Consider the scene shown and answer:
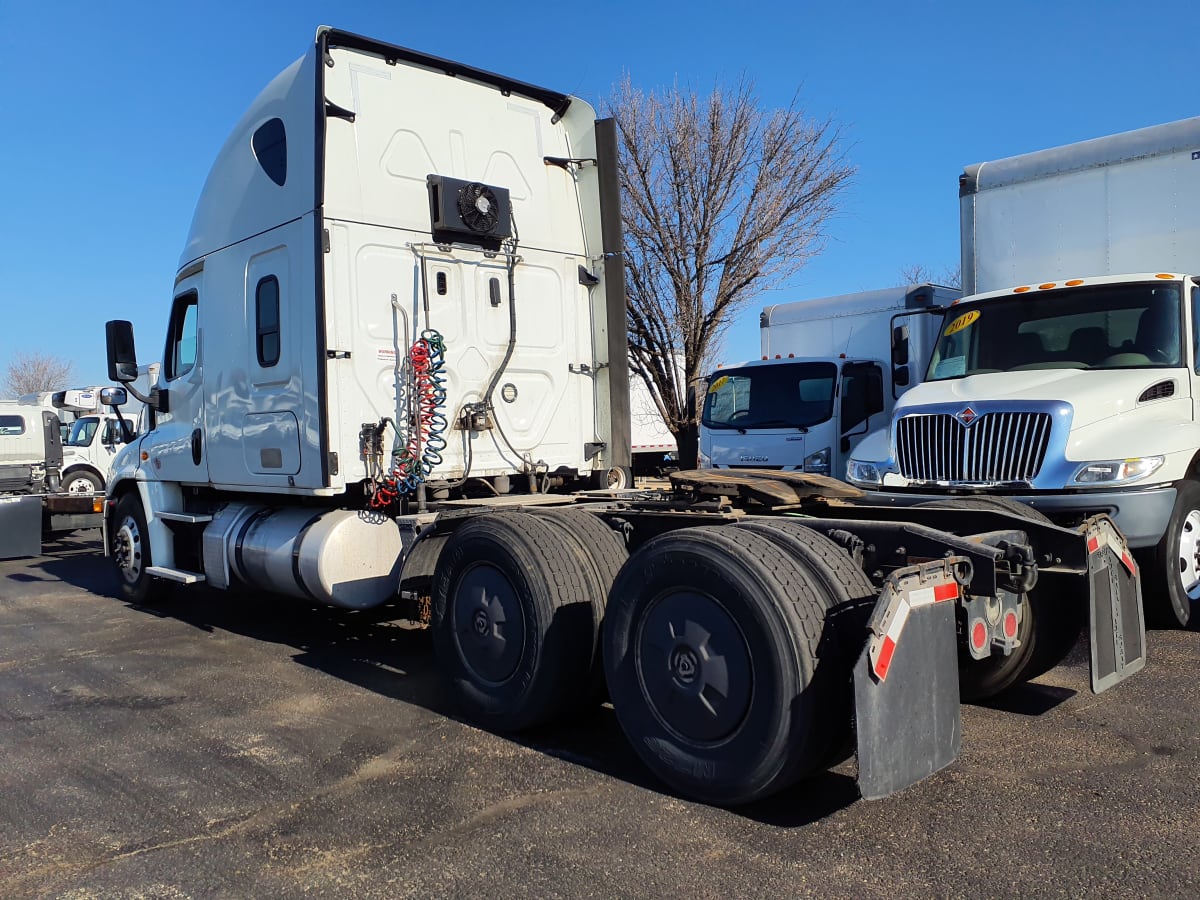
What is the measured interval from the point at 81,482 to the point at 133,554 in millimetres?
11993

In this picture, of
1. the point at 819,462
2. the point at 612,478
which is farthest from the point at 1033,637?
the point at 819,462

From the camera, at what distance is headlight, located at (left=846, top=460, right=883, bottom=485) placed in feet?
24.5

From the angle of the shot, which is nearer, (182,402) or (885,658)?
(885,658)

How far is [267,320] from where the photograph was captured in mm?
7348

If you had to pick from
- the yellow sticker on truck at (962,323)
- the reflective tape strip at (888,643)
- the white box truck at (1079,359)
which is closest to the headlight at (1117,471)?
the white box truck at (1079,359)

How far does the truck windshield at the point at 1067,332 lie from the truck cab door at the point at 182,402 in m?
6.28

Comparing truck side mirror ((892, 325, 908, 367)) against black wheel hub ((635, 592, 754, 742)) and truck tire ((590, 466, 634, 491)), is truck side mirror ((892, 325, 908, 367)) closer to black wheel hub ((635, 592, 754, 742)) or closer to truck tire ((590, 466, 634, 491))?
truck tire ((590, 466, 634, 491))

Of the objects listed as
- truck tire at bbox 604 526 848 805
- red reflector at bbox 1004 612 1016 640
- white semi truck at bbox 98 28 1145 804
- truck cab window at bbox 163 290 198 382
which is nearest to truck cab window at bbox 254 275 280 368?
white semi truck at bbox 98 28 1145 804

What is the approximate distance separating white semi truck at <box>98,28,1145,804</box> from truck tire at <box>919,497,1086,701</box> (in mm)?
28

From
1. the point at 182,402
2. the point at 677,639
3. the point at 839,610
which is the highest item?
the point at 182,402

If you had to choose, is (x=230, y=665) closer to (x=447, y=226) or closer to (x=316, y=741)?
(x=316, y=741)

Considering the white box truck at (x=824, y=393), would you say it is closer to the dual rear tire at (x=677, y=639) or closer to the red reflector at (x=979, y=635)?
the dual rear tire at (x=677, y=639)

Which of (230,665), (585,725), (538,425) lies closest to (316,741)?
(585,725)

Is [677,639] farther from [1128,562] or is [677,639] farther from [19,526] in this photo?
[19,526]
